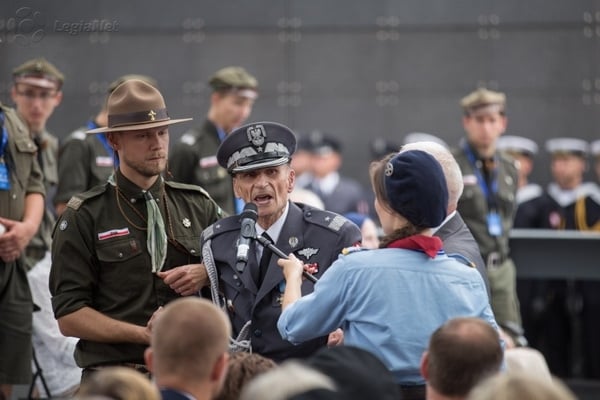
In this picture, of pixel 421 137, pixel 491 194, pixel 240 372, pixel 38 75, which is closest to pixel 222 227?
pixel 240 372

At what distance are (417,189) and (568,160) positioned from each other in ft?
29.3

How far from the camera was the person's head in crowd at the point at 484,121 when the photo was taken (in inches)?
415

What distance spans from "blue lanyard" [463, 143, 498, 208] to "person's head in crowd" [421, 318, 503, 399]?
6.40m

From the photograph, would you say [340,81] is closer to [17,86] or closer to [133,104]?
[17,86]

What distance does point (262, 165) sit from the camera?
5.46m

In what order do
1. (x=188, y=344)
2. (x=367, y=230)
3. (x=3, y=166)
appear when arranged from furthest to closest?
(x=367, y=230) → (x=3, y=166) → (x=188, y=344)

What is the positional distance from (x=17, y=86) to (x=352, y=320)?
4.97 m

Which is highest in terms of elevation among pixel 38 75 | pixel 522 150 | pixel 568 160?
pixel 38 75

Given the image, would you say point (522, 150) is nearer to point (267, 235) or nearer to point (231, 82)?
point (231, 82)

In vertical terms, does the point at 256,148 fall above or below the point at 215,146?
above

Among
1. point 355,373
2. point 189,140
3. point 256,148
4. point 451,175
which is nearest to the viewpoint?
point 355,373

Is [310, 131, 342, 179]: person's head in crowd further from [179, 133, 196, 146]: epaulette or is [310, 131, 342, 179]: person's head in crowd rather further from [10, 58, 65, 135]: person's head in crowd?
[10, 58, 65, 135]: person's head in crowd

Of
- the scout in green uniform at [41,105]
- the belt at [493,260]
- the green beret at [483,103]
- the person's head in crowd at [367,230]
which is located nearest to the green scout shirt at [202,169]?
the scout in green uniform at [41,105]

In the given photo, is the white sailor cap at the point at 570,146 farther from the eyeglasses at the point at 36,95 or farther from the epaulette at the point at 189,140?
the eyeglasses at the point at 36,95
